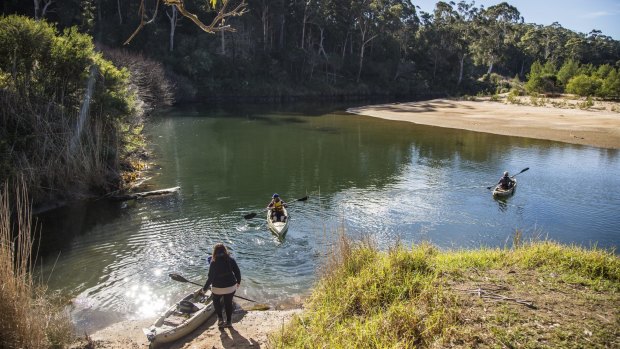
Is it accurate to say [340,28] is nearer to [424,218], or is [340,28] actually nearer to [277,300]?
[424,218]

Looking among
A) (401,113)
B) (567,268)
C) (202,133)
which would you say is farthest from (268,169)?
(401,113)

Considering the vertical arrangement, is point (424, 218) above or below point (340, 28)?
below

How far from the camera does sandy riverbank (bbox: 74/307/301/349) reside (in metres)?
9.21

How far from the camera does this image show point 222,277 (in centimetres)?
981

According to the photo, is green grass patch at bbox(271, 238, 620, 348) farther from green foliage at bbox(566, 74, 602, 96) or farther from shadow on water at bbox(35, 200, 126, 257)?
green foliage at bbox(566, 74, 602, 96)

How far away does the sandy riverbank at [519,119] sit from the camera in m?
40.4

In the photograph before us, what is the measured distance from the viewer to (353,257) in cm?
1015

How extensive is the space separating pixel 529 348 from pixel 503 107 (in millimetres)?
62338

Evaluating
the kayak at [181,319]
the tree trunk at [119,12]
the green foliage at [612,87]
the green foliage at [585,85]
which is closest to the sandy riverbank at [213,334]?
the kayak at [181,319]

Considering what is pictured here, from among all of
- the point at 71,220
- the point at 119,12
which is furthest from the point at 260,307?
the point at 119,12

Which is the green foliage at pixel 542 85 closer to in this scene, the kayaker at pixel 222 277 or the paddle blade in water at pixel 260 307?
the paddle blade in water at pixel 260 307

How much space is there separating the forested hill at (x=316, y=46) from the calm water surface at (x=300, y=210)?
3099 cm

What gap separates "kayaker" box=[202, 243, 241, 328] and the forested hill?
50645 millimetres

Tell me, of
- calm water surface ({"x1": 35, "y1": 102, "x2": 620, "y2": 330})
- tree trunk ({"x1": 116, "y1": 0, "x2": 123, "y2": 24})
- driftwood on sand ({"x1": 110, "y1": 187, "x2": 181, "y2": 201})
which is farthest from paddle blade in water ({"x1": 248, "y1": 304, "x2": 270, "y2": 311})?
tree trunk ({"x1": 116, "y1": 0, "x2": 123, "y2": 24})
